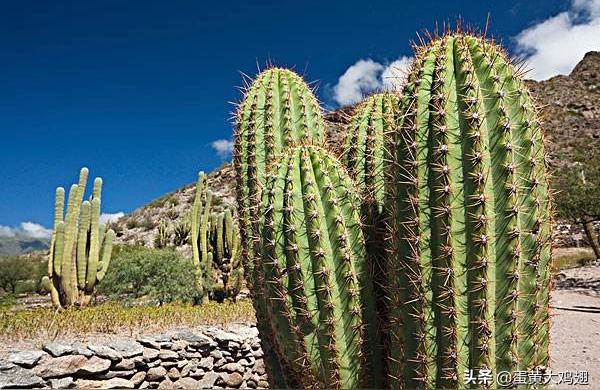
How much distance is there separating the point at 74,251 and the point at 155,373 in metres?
5.00

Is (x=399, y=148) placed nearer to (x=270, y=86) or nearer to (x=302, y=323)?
(x=302, y=323)

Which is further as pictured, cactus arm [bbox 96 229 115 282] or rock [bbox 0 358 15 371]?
cactus arm [bbox 96 229 115 282]

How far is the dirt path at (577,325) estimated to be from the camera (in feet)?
25.4

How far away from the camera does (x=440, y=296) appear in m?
2.17

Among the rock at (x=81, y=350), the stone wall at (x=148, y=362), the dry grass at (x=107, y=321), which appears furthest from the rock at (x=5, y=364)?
the dry grass at (x=107, y=321)

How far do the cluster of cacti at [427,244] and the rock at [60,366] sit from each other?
4.61m

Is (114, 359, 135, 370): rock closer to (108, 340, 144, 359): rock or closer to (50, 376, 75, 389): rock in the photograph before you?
(108, 340, 144, 359): rock

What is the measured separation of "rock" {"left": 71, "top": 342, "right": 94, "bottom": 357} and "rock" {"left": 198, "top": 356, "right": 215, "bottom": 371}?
1.80 m

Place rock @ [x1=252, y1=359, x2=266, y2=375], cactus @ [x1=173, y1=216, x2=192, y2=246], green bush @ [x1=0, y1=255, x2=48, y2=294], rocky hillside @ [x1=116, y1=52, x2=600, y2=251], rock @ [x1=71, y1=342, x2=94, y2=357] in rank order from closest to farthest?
rock @ [x1=71, y1=342, x2=94, y2=357]
rock @ [x1=252, y1=359, x2=266, y2=375]
green bush @ [x1=0, y1=255, x2=48, y2=294]
cactus @ [x1=173, y1=216, x2=192, y2=246]
rocky hillside @ [x1=116, y1=52, x2=600, y2=251]

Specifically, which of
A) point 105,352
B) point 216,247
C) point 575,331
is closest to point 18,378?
point 105,352

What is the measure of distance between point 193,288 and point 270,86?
31.8 ft

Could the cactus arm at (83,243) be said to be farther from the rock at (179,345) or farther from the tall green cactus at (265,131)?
the tall green cactus at (265,131)

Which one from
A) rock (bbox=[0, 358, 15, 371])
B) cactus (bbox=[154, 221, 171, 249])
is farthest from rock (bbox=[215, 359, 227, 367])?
cactus (bbox=[154, 221, 171, 249])

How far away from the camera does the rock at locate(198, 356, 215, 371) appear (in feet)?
25.8
